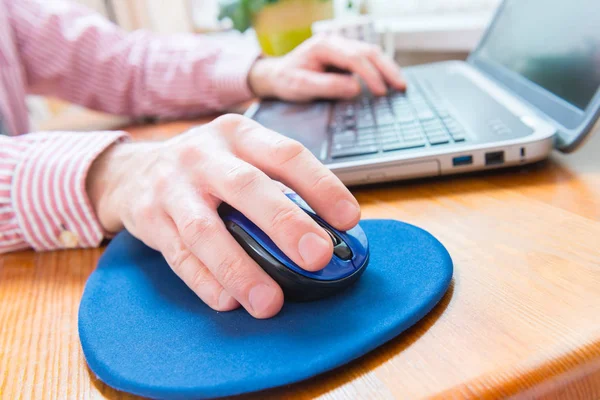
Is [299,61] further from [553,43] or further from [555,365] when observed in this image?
[555,365]

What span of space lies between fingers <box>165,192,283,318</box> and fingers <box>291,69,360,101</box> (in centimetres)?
45

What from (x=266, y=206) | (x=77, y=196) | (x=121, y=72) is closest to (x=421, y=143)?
(x=266, y=206)

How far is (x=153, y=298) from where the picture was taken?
338 millimetres

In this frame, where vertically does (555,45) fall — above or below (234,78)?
above

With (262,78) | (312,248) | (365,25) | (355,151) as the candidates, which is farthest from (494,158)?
(365,25)

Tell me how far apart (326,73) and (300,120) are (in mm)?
161

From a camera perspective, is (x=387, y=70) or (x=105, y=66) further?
(x=105, y=66)

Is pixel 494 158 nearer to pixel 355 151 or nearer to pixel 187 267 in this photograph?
pixel 355 151

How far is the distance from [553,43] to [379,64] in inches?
10.2

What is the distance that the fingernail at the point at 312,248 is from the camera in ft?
0.94

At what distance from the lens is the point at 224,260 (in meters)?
0.31

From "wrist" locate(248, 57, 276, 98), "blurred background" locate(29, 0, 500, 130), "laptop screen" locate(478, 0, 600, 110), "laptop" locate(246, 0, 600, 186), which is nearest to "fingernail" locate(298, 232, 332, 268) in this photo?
"laptop" locate(246, 0, 600, 186)

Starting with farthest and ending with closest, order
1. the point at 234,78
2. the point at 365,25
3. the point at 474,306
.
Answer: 1. the point at 365,25
2. the point at 234,78
3. the point at 474,306

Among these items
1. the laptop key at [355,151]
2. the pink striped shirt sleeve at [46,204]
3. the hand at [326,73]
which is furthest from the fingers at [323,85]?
the pink striped shirt sleeve at [46,204]
